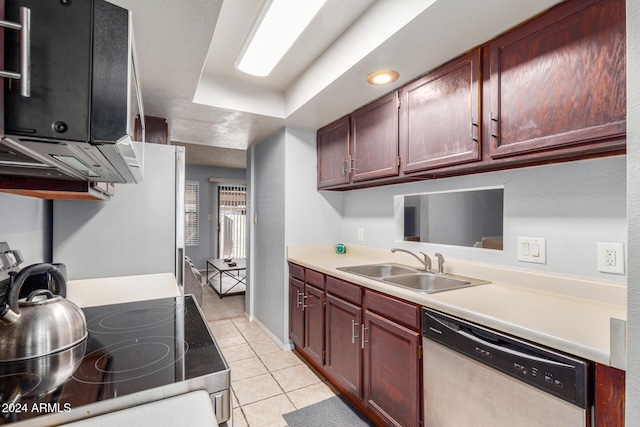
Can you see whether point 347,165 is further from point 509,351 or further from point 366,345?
point 509,351

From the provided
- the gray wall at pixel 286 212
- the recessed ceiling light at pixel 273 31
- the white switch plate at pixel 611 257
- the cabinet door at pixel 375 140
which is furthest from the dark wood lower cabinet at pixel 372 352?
the recessed ceiling light at pixel 273 31

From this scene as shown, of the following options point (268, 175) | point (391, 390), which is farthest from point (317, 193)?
point (391, 390)

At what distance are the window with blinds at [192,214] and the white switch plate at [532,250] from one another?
6083mm

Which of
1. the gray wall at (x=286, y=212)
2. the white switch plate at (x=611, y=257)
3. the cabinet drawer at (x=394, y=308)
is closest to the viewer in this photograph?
the white switch plate at (x=611, y=257)

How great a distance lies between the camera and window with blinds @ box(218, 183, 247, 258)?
679cm

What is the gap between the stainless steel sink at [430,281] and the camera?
1.81 m

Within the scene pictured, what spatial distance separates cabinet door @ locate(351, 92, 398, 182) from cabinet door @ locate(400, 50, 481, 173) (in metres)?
0.09

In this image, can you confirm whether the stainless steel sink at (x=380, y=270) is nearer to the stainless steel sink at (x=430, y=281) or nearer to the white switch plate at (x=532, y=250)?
the stainless steel sink at (x=430, y=281)

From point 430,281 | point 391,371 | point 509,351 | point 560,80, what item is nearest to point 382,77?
point 560,80

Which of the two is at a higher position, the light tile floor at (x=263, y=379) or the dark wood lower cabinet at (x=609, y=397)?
the dark wood lower cabinet at (x=609, y=397)

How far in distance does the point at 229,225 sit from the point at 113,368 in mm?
6106

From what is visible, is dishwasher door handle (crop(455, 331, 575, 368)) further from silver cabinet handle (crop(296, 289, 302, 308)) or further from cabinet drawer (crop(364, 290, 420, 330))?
silver cabinet handle (crop(296, 289, 302, 308))

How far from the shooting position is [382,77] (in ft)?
6.22

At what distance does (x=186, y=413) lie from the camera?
28.2 inches
